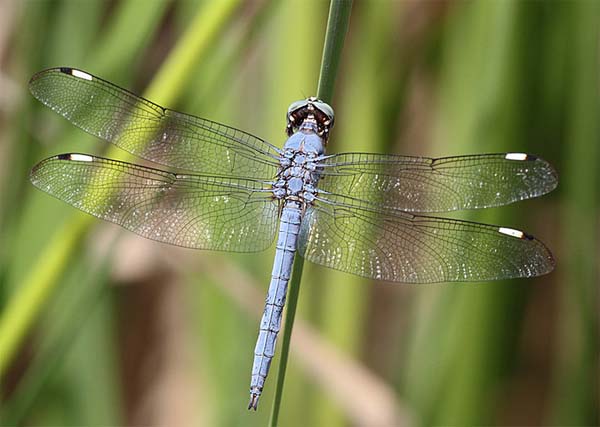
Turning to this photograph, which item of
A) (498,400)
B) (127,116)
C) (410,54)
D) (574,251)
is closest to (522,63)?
(410,54)

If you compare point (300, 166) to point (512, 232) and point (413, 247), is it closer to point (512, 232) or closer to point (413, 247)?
point (413, 247)

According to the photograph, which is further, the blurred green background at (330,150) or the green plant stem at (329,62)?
the blurred green background at (330,150)

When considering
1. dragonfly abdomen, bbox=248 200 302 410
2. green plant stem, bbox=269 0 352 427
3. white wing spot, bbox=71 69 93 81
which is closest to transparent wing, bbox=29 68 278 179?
white wing spot, bbox=71 69 93 81

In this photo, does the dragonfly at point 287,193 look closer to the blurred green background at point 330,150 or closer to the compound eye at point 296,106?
the compound eye at point 296,106

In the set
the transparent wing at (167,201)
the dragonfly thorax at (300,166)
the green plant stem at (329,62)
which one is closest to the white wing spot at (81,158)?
the transparent wing at (167,201)

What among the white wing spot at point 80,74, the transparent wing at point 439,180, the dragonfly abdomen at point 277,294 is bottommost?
the dragonfly abdomen at point 277,294

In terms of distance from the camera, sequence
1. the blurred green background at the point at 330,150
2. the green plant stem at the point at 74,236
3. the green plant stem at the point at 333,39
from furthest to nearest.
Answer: the blurred green background at the point at 330,150
the green plant stem at the point at 74,236
the green plant stem at the point at 333,39

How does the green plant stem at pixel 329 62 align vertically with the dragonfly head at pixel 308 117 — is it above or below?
below

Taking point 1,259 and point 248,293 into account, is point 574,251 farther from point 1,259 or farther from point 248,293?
point 1,259

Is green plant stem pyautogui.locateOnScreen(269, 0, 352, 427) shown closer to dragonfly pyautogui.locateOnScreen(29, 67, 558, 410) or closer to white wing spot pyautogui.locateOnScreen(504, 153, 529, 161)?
dragonfly pyautogui.locateOnScreen(29, 67, 558, 410)
